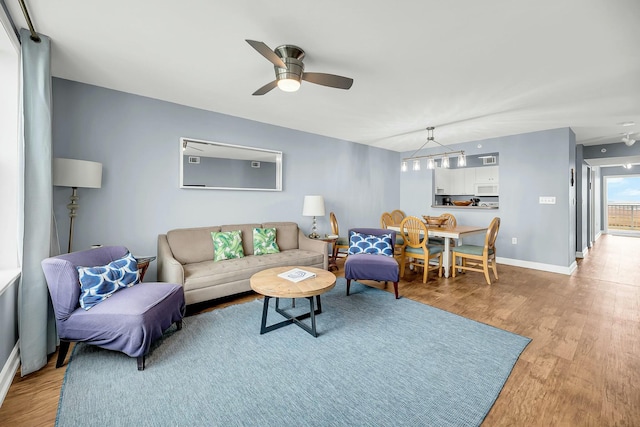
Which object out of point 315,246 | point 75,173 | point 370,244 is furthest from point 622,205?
point 75,173

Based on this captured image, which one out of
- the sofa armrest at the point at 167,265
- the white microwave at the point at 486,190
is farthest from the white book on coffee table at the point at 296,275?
the white microwave at the point at 486,190

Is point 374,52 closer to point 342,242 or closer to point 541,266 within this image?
point 342,242

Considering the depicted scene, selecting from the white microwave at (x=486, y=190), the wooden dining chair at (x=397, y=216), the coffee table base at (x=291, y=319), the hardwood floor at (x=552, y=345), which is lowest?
the hardwood floor at (x=552, y=345)

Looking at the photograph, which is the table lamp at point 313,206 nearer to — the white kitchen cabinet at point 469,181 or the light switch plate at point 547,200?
the light switch plate at point 547,200

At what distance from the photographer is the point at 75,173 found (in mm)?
2424

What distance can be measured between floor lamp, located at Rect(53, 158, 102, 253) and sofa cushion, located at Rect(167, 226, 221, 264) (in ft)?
3.04

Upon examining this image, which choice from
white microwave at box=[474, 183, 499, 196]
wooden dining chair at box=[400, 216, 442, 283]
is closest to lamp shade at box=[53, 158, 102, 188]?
wooden dining chair at box=[400, 216, 442, 283]

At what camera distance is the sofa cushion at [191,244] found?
324 cm

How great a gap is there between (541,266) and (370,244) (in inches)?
131

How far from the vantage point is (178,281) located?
8.80ft

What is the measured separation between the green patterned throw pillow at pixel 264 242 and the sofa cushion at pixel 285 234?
7.0 inches

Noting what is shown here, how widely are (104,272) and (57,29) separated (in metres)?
1.81

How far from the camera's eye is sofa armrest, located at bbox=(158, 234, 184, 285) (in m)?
2.70

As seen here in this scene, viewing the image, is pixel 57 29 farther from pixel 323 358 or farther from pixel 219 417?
pixel 323 358
